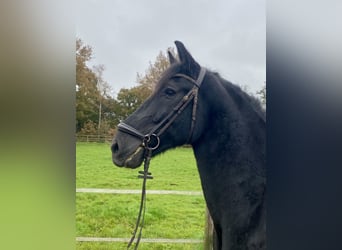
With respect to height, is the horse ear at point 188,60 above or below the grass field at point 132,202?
above

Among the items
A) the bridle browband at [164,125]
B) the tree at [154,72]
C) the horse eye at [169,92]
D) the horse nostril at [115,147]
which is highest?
the tree at [154,72]

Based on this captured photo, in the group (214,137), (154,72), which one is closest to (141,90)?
(154,72)

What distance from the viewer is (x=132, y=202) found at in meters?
1.99

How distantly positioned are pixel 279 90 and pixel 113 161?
1025mm

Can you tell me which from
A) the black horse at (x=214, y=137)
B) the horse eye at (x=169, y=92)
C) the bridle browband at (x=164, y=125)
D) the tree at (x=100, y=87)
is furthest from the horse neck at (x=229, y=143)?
the tree at (x=100, y=87)

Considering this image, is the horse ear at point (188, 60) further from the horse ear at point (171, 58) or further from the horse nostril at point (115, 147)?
the horse nostril at point (115, 147)

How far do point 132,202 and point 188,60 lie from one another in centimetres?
80

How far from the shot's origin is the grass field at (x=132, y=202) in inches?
76.4

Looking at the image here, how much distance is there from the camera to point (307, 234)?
86.7 inches

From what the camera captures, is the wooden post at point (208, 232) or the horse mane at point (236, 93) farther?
the wooden post at point (208, 232)

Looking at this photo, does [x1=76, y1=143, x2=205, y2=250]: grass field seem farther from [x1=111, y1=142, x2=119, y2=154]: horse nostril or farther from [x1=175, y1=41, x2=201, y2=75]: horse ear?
[x1=175, y1=41, x2=201, y2=75]: horse ear

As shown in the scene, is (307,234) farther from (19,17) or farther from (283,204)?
(19,17)

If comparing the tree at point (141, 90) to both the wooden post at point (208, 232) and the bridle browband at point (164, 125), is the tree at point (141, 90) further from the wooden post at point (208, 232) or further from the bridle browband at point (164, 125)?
the wooden post at point (208, 232)

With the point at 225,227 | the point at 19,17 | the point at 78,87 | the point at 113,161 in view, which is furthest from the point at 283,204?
the point at 19,17
